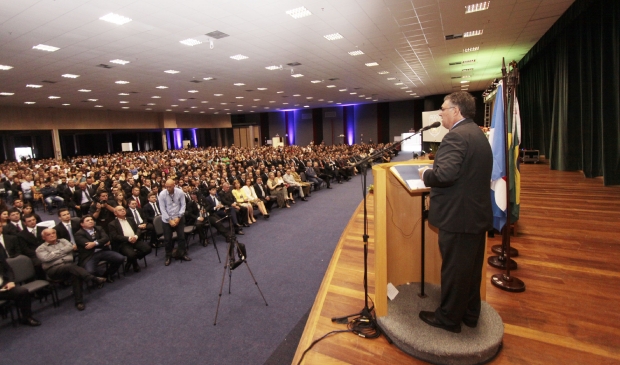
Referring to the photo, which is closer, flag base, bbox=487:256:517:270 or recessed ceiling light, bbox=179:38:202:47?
flag base, bbox=487:256:517:270

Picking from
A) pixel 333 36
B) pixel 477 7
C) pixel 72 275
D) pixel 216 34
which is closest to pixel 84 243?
pixel 72 275

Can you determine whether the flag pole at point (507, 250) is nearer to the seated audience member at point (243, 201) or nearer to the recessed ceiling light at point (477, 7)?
the recessed ceiling light at point (477, 7)

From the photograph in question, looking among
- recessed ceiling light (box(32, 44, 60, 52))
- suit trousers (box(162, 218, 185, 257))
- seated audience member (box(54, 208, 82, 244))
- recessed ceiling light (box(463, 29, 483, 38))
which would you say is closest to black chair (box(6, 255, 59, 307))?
seated audience member (box(54, 208, 82, 244))

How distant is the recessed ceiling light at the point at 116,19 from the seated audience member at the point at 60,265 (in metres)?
3.86

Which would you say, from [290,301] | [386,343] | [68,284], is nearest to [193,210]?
[68,284]

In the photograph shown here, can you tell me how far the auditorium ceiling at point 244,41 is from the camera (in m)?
5.60

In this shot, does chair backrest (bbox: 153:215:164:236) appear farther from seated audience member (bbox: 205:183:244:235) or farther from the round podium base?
the round podium base

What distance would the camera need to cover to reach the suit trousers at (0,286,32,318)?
11.1 ft

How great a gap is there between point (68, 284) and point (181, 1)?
4.61 m

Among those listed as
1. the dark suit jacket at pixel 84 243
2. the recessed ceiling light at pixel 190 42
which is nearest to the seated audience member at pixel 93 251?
the dark suit jacket at pixel 84 243

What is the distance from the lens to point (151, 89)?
1341 centimetres

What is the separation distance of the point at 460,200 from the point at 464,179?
0.12m

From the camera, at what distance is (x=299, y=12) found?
5.90m

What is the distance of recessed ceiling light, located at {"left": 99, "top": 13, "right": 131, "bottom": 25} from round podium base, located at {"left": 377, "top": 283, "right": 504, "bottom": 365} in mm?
6427
